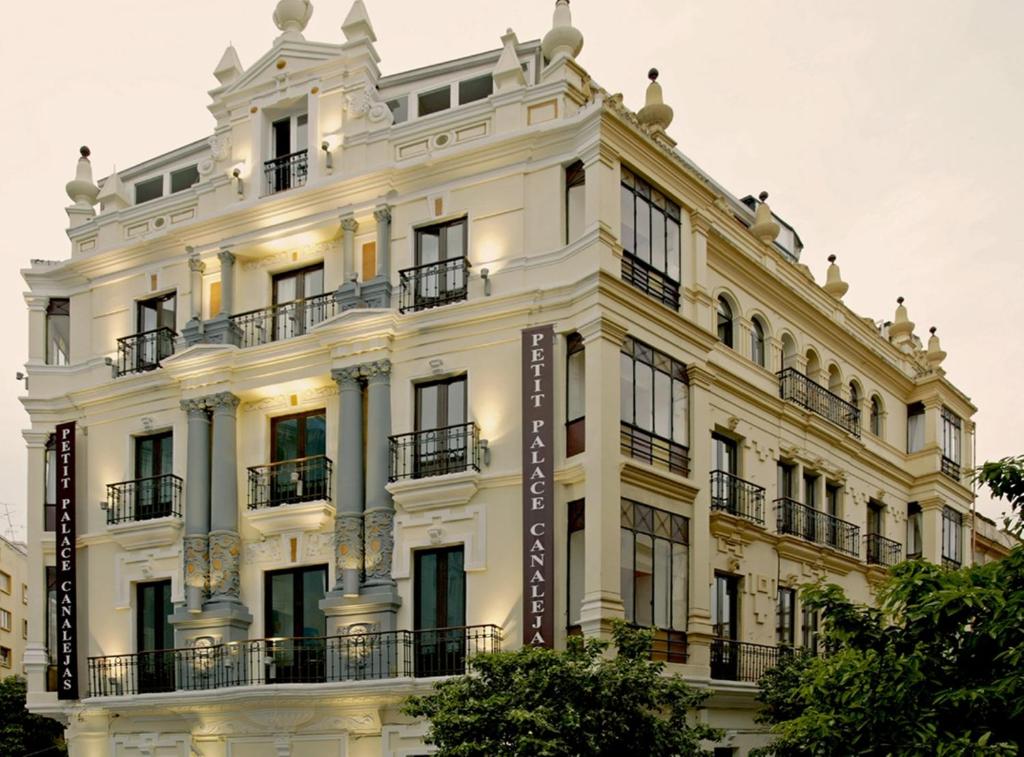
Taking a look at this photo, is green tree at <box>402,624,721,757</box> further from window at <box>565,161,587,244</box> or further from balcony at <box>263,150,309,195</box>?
balcony at <box>263,150,309,195</box>

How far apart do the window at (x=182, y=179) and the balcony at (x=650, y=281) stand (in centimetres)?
1152

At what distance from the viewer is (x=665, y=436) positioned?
23.1 m

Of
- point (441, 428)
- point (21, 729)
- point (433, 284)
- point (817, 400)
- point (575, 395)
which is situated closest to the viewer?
point (575, 395)

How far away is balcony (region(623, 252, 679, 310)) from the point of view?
2252 centimetres

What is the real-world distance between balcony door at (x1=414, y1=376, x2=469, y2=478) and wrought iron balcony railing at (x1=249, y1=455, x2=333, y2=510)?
2.18m

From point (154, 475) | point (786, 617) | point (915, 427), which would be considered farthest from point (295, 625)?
point (915, 427)

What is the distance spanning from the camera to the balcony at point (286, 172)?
25.4 metres

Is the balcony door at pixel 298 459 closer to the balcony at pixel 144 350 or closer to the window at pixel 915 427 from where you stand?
the balcony at pixel 144 350

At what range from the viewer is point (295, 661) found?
23.3 metres

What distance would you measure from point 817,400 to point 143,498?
16.0 m

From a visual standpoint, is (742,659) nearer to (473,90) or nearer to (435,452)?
(435,452)

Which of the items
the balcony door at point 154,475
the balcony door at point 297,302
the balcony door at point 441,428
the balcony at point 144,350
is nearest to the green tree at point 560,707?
the balcony door at point 441,428

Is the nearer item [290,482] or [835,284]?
[290,482]

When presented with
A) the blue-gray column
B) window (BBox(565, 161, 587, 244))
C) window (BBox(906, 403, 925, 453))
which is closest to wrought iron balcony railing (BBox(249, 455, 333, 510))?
the blue-gray column
